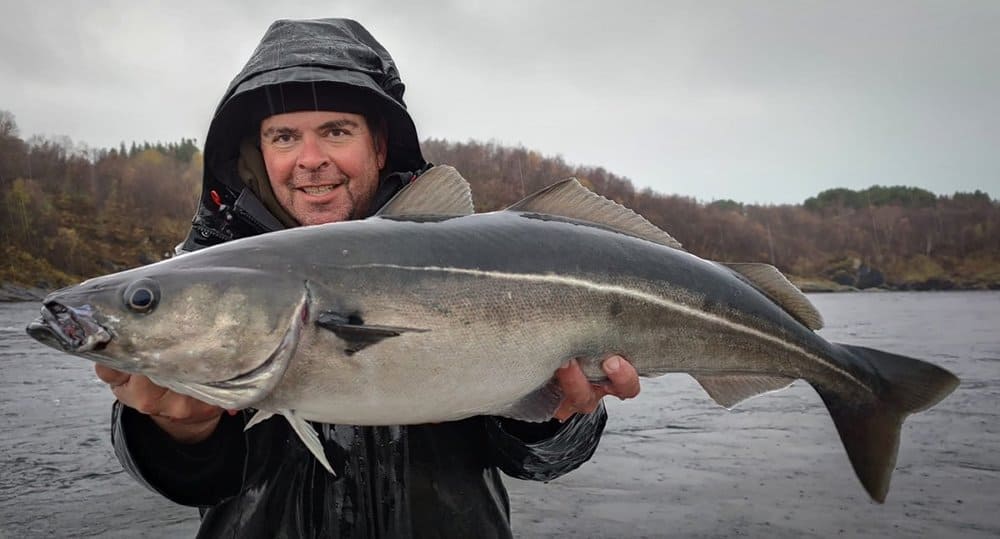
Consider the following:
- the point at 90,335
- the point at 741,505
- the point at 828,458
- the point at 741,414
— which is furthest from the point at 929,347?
the point at 90,335

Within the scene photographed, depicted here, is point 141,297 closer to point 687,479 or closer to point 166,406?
point 166,406

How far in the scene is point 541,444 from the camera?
10.4 ft

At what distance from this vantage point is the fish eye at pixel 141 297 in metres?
2.16

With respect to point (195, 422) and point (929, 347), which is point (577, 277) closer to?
point (195, 422)

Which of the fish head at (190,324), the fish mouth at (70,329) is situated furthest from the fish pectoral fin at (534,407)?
the fish mouth at (70,329)

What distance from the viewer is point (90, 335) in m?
2.11

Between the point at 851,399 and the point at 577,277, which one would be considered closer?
the point at 577,277

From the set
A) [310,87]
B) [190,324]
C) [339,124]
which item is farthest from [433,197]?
[310,87]

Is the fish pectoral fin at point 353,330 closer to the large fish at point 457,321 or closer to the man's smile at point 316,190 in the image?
the large fish at point 457,321

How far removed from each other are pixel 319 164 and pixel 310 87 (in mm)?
501

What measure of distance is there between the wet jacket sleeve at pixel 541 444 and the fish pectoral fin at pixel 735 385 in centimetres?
60

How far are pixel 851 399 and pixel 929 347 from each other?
19.3m

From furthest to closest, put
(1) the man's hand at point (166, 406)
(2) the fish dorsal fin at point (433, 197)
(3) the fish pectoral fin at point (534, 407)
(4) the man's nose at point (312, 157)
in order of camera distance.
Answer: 1. (4) the man's nose at point (312, 157)
2. (2) the fish dorsal fin at point (433, 197)
3. (3) the fish pectoral fin at point (534, 407)
4. (1) the man's hand at point (166, 406)

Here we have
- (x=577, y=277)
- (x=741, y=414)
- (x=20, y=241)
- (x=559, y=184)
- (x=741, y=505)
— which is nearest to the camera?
(x=577, y=277)
